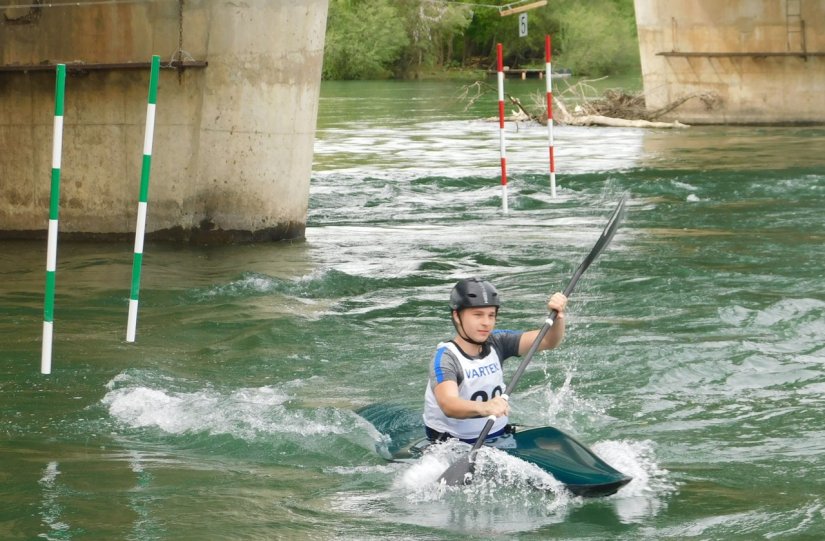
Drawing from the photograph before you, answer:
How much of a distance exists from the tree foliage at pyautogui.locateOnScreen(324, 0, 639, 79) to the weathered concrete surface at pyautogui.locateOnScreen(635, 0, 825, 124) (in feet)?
99.5

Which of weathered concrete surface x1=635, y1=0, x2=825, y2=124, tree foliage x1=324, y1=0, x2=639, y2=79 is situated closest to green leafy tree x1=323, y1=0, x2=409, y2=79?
tree foliage x1=324, y1=0, x2=639, y2=79

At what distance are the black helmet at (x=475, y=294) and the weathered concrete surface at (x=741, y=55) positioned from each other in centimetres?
2228

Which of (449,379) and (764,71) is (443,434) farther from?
(764,71)

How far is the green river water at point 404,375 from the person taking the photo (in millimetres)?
5652

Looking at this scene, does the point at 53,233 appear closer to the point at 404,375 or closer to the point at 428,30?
the point at 404,375

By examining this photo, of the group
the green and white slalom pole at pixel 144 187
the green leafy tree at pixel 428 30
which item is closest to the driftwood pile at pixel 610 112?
the green and white slalom pole at pixel 144 187

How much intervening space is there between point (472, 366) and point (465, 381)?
8cm

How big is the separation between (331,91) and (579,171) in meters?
33.2

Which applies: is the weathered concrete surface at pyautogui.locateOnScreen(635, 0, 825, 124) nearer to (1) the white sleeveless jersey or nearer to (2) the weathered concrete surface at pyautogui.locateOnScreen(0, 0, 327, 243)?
(2) the weathered concrete surface at pyautogui.locateOnScreen(0, 0, 327, 243)

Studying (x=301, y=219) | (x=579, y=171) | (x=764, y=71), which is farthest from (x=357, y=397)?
(x=764, y=71)

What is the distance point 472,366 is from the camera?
598 centimetres

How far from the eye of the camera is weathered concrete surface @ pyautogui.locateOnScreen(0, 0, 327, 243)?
12.5 meters

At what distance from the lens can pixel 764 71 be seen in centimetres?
2727

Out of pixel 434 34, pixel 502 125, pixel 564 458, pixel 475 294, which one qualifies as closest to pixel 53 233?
pixel 475 294
